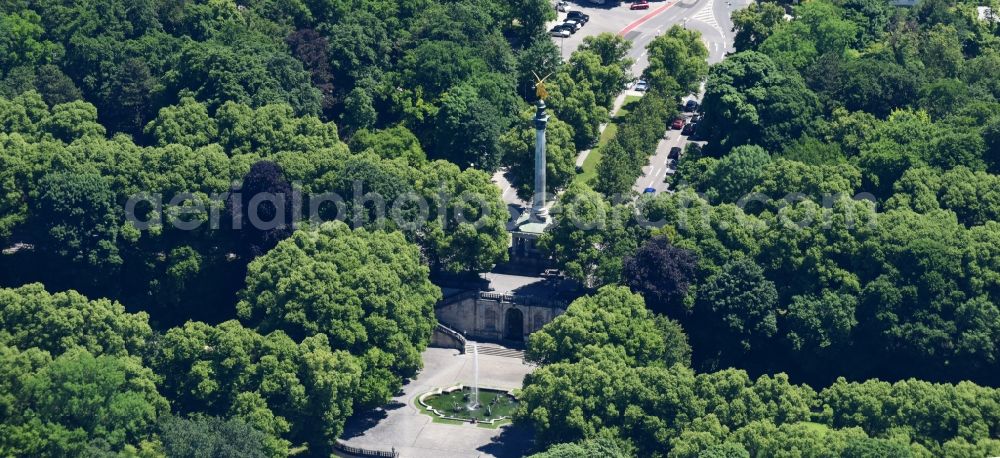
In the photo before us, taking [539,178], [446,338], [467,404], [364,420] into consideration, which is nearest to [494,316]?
[446,338]

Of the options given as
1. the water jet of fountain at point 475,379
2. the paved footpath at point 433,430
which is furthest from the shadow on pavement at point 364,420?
the water jet of fountain at point 475,379

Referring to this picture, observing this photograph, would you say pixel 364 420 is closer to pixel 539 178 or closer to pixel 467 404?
pixel 467 404

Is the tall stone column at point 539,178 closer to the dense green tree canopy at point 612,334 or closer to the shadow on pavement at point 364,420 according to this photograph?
the dense green tree canopy at point 612,334

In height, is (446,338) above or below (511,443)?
above

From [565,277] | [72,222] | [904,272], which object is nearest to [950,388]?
[904,272]

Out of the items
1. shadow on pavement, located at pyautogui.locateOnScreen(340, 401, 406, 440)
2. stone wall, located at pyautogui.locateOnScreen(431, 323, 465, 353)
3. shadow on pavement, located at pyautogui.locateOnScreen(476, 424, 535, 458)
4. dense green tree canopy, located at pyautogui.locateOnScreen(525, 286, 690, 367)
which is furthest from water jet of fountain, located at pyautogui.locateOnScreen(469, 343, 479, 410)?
dense green tree canopy, located at pyautogui.locateOnScreen(525, 286, 690, 367)

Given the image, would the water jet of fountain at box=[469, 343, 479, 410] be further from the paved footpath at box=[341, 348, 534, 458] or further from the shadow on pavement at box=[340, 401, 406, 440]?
the shadow on pavement at box=[340, 401, 406, 440]
